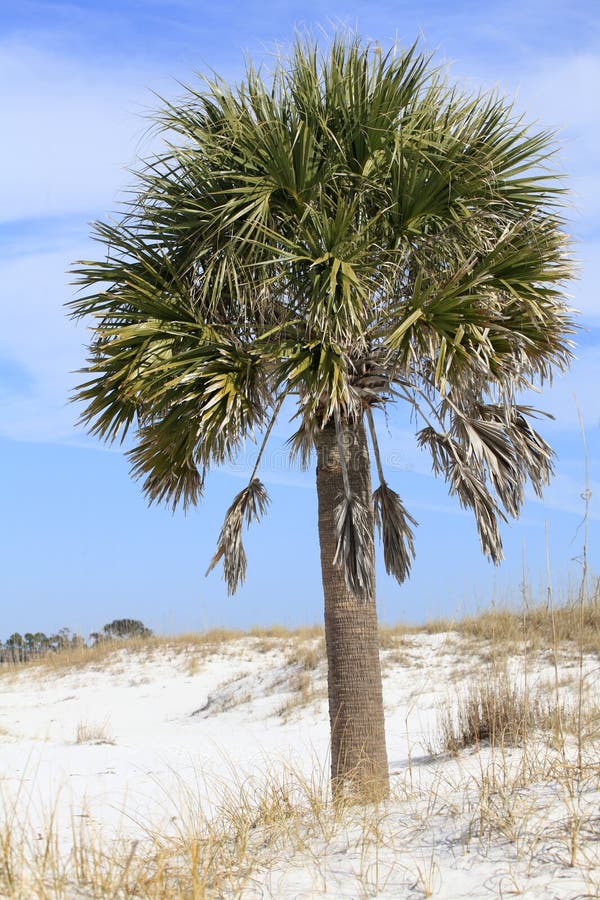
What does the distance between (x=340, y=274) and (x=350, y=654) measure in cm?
329

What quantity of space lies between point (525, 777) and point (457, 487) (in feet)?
8.79

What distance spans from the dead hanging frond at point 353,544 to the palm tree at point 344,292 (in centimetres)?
2

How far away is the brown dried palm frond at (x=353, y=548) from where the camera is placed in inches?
287

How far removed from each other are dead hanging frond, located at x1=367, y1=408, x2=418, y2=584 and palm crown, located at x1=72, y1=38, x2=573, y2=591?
0.04 metres

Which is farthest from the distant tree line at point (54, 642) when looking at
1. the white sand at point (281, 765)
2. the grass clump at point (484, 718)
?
the grass clump at point (484, 718)

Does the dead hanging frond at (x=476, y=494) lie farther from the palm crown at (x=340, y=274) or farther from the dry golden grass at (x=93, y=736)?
the dry golden grass at (x=93, y=736)

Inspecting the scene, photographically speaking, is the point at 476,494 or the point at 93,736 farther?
the point at 93,736

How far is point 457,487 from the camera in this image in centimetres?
766

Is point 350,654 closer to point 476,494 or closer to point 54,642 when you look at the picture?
point 476,494

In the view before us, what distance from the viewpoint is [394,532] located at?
8375mm

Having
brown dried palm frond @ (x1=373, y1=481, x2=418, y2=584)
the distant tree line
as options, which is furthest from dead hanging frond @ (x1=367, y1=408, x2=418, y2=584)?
the distant tree line

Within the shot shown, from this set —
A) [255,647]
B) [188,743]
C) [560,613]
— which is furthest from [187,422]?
[255,647]

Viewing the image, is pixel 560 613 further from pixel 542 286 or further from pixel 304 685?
pixel 542 286

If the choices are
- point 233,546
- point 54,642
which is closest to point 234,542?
point 233,546
